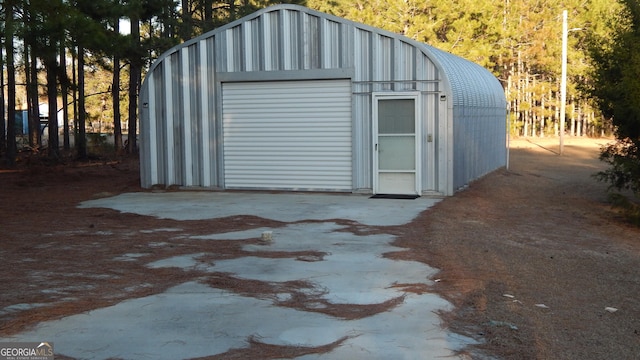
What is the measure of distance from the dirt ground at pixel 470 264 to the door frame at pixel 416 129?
3.79 feet

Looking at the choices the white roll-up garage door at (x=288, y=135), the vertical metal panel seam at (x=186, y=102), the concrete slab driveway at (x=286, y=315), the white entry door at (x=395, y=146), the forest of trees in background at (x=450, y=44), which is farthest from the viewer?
the forest of trees in background at (x=450, y=44)

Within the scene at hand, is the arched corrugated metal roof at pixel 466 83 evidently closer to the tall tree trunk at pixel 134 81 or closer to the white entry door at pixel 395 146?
the white entry door at pixel 395 146

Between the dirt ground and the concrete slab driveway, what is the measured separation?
0.20 meters

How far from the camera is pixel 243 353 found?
5.02 meters

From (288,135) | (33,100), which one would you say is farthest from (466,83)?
(33,100)

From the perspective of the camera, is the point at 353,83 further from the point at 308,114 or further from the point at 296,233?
the point at 296,233

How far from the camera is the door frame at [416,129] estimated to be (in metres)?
14.8

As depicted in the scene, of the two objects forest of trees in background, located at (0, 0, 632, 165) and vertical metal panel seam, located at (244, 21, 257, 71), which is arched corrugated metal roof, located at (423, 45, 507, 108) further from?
forest of trees in background, located at (0, 0, 632, 165)

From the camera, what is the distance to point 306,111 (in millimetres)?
15867

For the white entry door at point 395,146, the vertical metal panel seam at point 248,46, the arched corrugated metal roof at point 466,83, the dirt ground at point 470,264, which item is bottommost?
the dirt ground at point 470,264

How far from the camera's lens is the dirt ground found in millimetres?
5590
